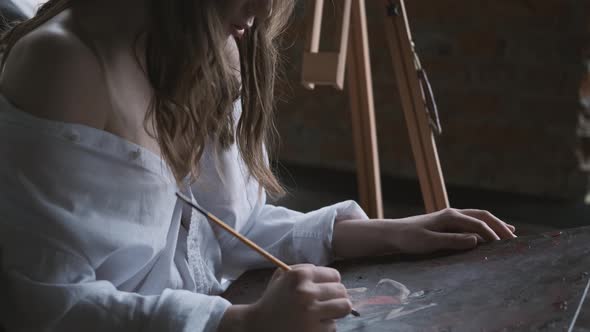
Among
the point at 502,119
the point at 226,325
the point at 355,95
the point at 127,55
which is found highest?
the point at 127,55

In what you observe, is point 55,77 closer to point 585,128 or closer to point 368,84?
point 368,84

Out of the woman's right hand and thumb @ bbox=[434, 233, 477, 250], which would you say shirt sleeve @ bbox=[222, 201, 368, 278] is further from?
the woman's right hand

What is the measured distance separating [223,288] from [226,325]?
325 millimetres

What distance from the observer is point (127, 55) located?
1.15 meters

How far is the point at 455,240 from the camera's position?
1312 mm

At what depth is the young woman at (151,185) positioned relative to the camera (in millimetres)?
1017

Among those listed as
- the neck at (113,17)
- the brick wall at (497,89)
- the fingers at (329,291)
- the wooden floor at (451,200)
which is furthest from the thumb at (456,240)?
the brick wall at (497,89)

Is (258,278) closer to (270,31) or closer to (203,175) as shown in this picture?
(203,175)

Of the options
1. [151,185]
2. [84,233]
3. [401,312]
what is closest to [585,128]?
[401,312]

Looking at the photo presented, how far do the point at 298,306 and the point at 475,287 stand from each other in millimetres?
327

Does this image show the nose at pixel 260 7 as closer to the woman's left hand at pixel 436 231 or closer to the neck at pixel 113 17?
the neck at pixel 113 17

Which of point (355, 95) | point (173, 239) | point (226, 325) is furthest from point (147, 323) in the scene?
point (355, 95)

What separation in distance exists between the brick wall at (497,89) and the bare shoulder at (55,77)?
2895 millimetres

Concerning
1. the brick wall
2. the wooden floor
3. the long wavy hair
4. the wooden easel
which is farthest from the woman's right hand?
the brick wall
